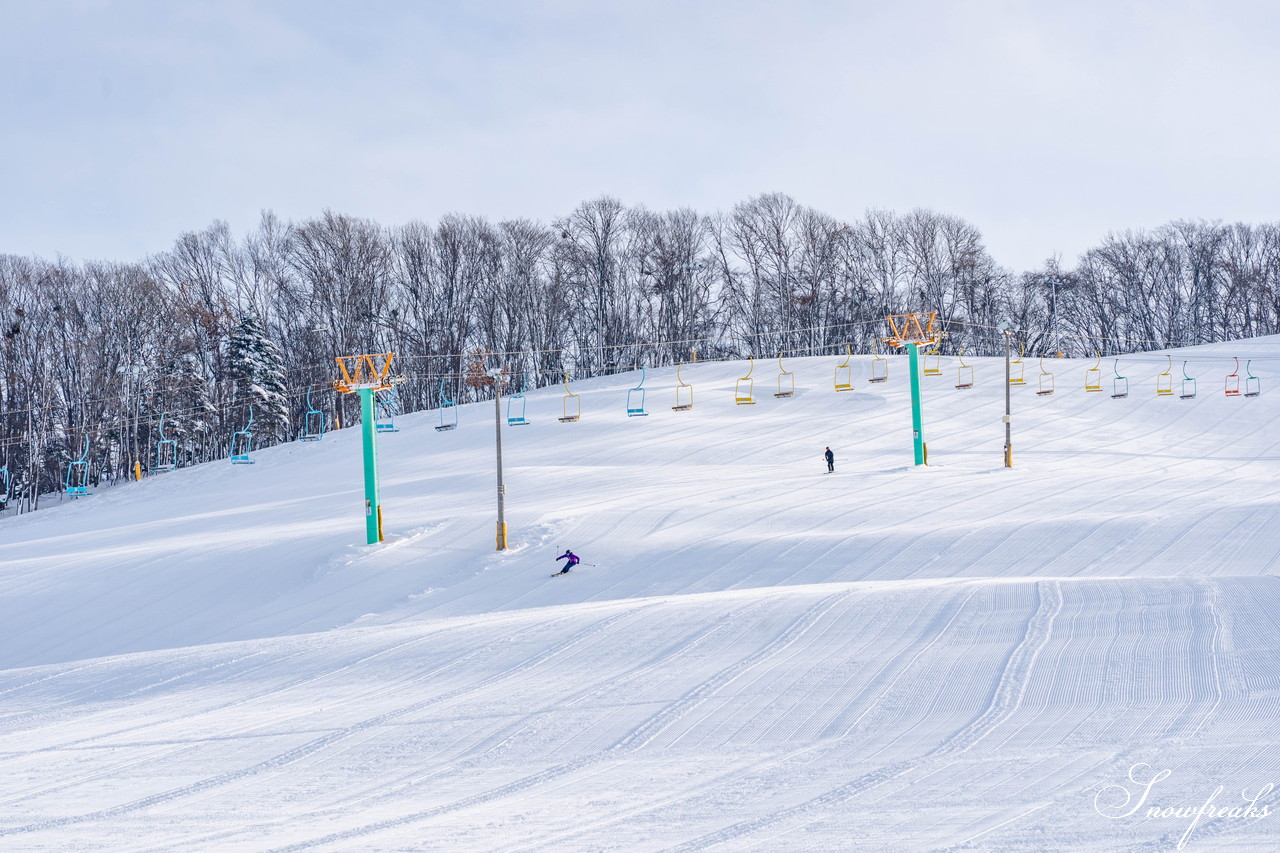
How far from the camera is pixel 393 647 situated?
12531 mm

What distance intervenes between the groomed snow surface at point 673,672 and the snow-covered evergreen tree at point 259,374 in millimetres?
27611

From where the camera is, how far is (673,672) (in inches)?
404

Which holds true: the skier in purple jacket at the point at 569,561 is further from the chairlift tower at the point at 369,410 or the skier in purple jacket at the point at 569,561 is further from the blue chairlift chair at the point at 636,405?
the blue chairlift chair at the point at 636,405

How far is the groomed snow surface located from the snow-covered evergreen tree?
1087 inches

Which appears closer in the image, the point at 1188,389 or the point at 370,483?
the point at 370,483

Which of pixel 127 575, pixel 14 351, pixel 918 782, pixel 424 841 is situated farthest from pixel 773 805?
pixel 14 351

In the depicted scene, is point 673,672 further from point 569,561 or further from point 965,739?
point 569,561

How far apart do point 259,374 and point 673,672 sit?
4836 centimetres

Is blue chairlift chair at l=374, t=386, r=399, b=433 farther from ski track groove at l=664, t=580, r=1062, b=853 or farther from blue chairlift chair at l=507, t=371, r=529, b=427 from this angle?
ski track groove at l=664, t=580, r=1062, b=853

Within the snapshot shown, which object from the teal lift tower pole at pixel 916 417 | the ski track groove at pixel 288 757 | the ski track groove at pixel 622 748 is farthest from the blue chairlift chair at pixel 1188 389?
the ski track groove at pixel 288 757

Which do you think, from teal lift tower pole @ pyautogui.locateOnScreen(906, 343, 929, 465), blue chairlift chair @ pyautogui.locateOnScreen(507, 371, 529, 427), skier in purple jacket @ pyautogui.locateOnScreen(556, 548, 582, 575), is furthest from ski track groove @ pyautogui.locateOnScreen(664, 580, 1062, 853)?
blue chairlift chair @ pyautogui.locateOnScreen(507, 371, 529, 427)

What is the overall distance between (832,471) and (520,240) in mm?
41619

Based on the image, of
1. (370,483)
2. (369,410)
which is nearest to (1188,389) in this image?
(369,410)

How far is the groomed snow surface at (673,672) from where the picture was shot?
665 centimetres
